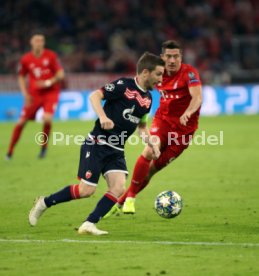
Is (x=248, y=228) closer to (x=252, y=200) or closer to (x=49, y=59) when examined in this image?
(x=252, y=200)

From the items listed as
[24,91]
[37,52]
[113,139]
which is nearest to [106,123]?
[113,139]

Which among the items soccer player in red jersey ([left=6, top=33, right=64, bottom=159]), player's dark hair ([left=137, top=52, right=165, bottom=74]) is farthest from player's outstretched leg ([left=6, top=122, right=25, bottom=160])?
player's dark hair ([left=137, top=52, right=165, bottom=74])

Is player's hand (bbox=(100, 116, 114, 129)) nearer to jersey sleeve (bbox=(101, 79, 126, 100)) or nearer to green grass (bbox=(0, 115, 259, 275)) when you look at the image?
jersey sleeve (bbox=(101, 79, 126, 100))

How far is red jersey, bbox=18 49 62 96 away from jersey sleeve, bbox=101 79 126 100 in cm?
874

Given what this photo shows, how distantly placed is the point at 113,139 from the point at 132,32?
875 inches

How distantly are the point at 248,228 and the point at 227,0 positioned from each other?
25.7 meters

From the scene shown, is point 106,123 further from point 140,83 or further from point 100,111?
point 140,83

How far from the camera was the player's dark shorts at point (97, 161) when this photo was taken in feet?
28.7

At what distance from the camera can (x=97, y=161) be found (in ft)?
28.7

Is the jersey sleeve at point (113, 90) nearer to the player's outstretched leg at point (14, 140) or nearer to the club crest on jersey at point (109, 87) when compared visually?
the club crest on jersey at point (109, 87)

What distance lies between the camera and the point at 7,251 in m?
7.89

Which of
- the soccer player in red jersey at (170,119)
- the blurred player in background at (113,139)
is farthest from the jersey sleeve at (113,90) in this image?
the soccer player in red jersey at (170,119)

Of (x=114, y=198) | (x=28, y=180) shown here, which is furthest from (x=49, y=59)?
(x=114, y=198)

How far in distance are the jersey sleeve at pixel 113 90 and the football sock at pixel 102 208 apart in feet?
3.42
